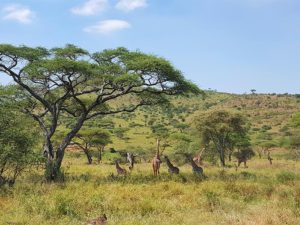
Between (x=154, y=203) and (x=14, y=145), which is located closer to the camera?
(x=154, y=203)

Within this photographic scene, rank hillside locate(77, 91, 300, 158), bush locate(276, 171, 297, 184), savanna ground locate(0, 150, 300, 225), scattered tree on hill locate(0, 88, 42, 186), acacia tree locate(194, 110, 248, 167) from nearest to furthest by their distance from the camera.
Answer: savanna ground locate(0, 150, 300, 225) → scattered tree on hill locate(0, 88, 42, 186) → bush locate(276, 171, 297, 184) → acacia tree locate(194, 110, 248, 167) → hillside locate(77, 91, 300, 158)

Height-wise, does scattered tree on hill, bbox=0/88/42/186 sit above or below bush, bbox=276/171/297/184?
above

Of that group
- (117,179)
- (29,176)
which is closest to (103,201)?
(117,179)

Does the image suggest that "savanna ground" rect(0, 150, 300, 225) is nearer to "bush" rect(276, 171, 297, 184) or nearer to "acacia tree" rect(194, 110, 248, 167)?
"bush" rect(276, 171, 297, 184)

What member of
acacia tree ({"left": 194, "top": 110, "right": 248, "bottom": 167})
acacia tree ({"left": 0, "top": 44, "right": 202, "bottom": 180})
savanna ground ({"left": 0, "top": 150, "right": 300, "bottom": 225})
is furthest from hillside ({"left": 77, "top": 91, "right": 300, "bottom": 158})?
savanna ground ({"left": 0, "top": 150, "right": 300, "bottom": 225})

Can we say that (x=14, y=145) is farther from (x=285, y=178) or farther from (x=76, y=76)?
(x=285, y=178)

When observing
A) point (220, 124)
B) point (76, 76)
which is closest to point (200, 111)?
point (220, 124)

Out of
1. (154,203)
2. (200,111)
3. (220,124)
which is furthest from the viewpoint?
(200,111)

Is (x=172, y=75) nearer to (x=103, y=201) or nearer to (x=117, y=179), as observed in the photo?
(x=117, y=179)

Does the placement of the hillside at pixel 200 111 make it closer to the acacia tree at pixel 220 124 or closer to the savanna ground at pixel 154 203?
the acacia tree at pixel 220 124

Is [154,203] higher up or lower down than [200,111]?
lower down

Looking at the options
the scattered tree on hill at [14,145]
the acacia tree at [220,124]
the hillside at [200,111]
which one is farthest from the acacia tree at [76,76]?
the hillside at [200,111]

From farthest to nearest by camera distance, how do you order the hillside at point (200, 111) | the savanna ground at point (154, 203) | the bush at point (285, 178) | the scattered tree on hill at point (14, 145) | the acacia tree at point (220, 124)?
the hillside at point (200, 111), the acacia tree at point (220, 124), the bush at point (285, 178), the scattered tree on hill at point (14, 145), the savanna ground at point (154, 203)

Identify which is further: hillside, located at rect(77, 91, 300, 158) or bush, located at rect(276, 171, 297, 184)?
hillside, located at rect(77, 91, 300, 158)
